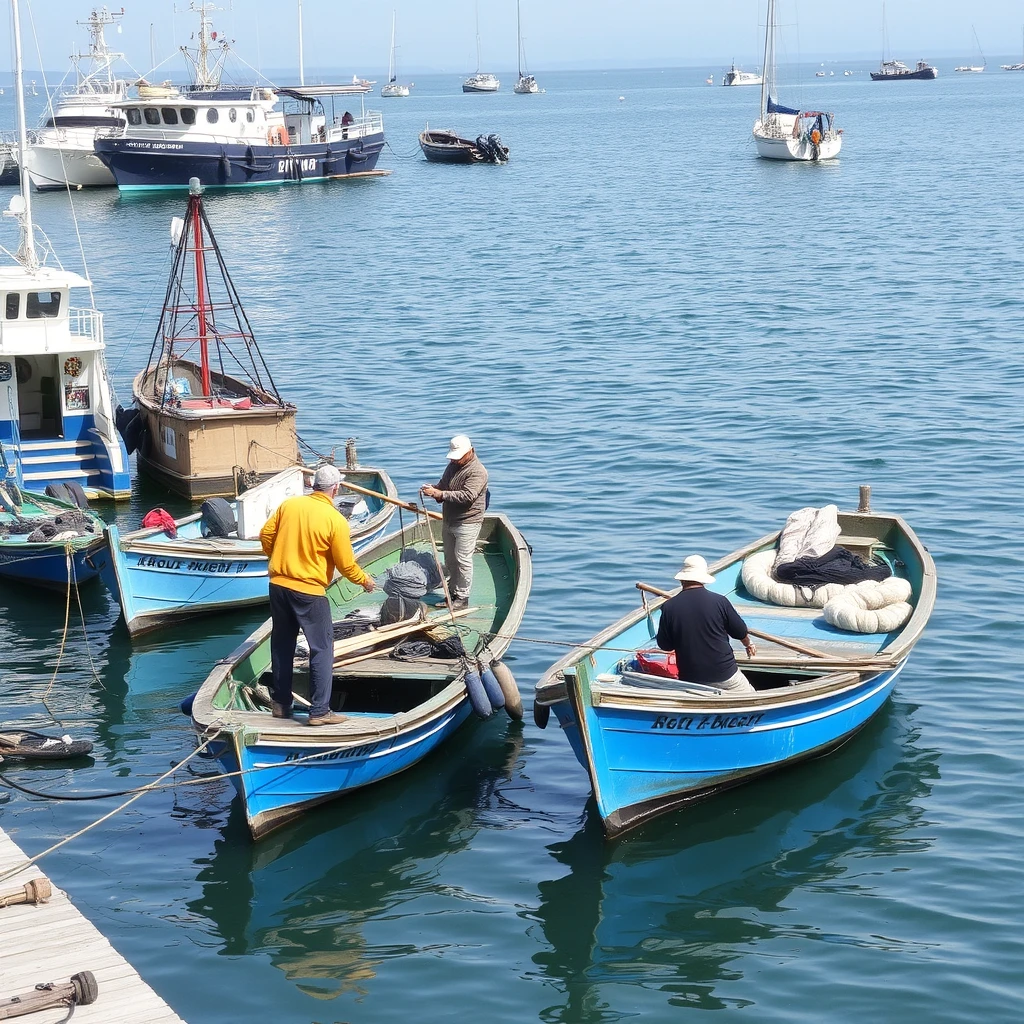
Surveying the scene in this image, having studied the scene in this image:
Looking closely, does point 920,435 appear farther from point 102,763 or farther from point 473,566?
point 102,763

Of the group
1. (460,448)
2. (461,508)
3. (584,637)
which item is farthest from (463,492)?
(584,637)

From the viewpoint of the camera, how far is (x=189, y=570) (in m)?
16.4

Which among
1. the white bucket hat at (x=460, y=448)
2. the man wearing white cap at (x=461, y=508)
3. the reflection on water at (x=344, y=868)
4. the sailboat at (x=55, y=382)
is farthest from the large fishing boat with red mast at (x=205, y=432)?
the reflection on water at (x=344, y=868)

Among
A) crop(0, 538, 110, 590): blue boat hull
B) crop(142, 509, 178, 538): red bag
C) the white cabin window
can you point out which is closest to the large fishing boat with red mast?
the white cabin window

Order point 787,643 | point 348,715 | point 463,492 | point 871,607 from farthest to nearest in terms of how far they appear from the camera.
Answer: point 463,492, point 871,607, point 787,643, point 348,715

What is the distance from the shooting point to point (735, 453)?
23.3 meters

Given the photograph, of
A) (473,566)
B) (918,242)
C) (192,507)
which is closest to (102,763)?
(473,566)

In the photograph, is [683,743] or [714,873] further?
[683,743]

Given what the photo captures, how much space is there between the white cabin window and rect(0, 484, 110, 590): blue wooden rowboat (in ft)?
12.2

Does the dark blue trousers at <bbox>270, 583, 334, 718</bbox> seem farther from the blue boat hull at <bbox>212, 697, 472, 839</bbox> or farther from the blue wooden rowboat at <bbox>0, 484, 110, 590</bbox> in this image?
the blue wooden rowboat at <bbox>0, 484, 110, 590</bbox>

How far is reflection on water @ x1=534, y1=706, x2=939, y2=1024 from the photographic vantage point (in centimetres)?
1014

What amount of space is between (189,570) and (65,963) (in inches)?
309

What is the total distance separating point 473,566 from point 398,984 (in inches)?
252

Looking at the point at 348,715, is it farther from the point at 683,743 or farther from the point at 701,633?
the point at 701,633
